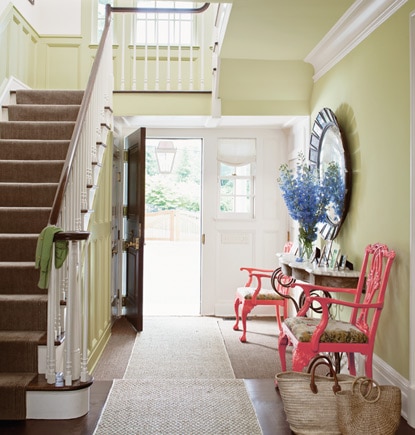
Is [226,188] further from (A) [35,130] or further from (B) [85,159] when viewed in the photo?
(B) [85,159]

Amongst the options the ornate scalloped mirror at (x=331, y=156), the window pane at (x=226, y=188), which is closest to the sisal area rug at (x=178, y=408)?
the ornate scalloped mirror at (x=331, y=156)

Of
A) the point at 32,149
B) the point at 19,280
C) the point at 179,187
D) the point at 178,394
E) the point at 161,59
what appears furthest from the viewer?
the point at 179,187

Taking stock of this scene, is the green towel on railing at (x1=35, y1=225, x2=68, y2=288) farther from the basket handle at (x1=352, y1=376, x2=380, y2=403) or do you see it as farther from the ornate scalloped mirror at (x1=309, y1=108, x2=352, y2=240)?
the ornate scalloped mirror at (x1=309, y1=108, x2=352, y2=240)

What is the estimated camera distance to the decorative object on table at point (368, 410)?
8.27 ft

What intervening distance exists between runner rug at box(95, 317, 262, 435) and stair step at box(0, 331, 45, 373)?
1.82 feet

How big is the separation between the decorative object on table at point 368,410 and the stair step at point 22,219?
260 cm

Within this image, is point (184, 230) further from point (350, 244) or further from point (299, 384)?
point (299, 384)

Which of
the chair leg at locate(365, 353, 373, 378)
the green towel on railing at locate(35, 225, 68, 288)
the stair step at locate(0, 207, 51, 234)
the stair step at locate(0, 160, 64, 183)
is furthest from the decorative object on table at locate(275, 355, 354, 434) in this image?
the stair step at locate(0, 160, 64, 183)

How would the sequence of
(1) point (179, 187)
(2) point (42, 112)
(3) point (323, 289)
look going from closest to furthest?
1. (3) point (323, 289)
2. (2) point (42, 112)
3. (1) point (179, 187)

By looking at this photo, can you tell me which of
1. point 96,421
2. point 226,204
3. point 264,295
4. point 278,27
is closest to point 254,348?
point 264,295

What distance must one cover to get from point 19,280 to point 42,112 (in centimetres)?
215

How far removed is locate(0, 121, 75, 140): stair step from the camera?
186 inches

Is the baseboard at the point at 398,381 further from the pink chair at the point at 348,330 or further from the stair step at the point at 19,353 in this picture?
the stair step at the point at 19,353

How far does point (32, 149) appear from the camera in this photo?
14.9 feet
